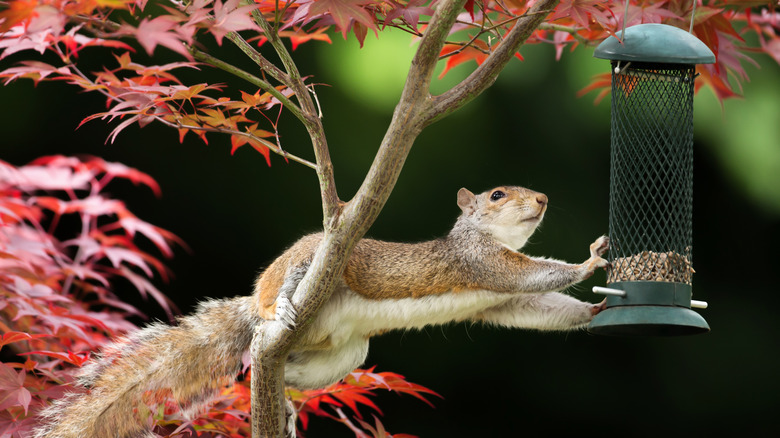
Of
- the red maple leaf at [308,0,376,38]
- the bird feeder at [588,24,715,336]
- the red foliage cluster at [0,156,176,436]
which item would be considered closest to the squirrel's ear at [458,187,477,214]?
the bird feeder at [588,24,715,336]

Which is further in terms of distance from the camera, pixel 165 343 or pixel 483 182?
pixel 483 182

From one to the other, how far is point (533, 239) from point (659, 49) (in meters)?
2.48

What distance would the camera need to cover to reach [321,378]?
267 centimetres

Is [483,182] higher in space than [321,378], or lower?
higher

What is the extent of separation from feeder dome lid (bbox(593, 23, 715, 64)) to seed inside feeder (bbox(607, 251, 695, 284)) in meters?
0.47

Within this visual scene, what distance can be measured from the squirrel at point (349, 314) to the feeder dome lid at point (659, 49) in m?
0.61

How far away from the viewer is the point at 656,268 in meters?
2.26

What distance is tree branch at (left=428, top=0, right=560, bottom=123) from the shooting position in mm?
1999

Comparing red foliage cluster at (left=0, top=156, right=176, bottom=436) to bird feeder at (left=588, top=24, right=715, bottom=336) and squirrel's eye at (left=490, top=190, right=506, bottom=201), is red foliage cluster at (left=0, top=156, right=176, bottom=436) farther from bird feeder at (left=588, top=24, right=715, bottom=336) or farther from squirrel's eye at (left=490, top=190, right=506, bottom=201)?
bird feeder at (left=588, top=24, right=715, bottom=336)

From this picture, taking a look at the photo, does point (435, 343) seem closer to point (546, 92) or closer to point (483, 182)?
point (483, 182)

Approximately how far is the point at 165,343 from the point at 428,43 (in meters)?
1.20

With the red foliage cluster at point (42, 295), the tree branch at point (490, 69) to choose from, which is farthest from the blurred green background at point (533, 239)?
the tree branch at point (490, 69)

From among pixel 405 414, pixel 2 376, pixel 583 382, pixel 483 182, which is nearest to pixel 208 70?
pixel 483 182

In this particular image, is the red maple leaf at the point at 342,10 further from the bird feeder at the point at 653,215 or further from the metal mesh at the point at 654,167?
Answer: the metal mesh at the point at 654,167
